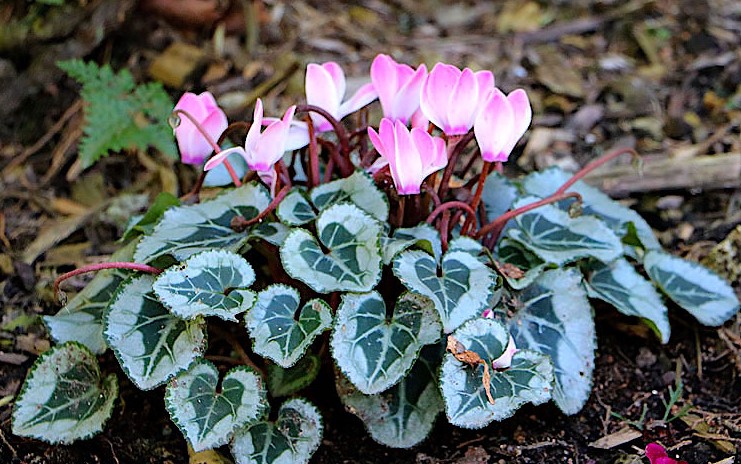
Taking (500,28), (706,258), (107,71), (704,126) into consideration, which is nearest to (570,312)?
(706,258)

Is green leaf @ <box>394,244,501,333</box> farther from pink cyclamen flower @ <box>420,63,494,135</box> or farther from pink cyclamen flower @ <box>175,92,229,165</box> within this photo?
pink cyclamen flower @ <box>175,92,229,165</box>

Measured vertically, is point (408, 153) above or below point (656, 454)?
above

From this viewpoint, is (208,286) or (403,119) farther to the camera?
(403,119)

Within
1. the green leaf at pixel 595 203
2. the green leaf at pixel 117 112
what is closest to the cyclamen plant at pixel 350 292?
the green leaf at pixel 595 203

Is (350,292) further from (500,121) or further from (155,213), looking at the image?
(155,213)

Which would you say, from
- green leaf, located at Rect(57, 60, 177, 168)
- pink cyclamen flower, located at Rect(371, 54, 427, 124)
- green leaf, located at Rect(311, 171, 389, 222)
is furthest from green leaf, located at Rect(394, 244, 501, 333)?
green leaf, located at Rect(57, 60, 177, 168)

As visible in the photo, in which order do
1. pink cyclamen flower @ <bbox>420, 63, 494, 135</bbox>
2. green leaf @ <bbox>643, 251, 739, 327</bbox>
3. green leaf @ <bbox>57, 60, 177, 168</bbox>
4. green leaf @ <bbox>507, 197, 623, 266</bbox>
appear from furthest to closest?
green leaf @ <bbox>57, 60, 177, 168</bbox> → green leaf @ <bbox>643, 251, 739, 327</bbox> → green leaf @ <bbox>507, 197, 623, 266</bbox> → pink cyclamen flower @ <bbox>420, 63, 494, 135</bbox>

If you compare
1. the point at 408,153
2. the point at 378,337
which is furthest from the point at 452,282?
the point at 408,153
